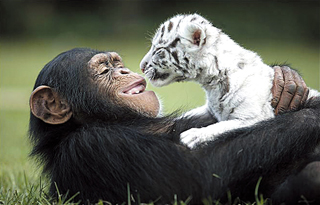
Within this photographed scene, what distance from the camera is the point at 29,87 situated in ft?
50.0

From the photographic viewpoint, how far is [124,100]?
4.04 m

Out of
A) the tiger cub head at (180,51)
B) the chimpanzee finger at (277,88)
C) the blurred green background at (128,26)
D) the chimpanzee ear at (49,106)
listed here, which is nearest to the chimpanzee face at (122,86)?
the tiger cub head at (180,51)

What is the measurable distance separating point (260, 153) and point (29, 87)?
1277 cm

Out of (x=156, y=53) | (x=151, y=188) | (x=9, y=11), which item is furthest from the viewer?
(x=9, y=11)

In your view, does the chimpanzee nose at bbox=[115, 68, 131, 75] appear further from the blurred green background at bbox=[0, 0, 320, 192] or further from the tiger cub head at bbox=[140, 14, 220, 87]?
the blurred green background at bbox=[0, 0, 320, 192]

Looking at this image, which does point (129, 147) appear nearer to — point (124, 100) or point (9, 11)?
point (124, 100)

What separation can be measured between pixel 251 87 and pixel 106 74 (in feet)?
4.07

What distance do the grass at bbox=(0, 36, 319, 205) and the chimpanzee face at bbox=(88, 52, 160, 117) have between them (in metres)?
0.58

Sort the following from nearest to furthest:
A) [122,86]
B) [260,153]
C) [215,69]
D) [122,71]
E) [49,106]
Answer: [260,153]
[215,69]
[49,106]
[122,86]
[122,71]

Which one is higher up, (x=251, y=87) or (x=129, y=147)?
(x=251, y=87)

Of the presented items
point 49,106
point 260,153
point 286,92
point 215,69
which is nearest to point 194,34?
point 215,69

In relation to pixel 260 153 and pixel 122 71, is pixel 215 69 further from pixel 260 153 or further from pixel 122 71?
pixel 122 71

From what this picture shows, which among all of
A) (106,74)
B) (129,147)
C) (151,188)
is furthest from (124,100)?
(151,188)

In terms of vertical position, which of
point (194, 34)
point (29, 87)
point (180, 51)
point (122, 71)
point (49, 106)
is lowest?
point (29, 87)
